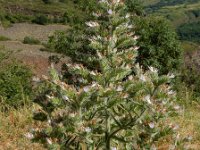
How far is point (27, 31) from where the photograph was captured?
35.8m

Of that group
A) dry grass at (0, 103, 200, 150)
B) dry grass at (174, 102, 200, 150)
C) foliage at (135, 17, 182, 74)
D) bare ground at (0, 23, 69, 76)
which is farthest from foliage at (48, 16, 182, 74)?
dry grass at (0, 103, 200, 150)

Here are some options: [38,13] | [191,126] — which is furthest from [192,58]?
[38,13]

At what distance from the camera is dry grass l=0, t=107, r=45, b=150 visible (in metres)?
6.29

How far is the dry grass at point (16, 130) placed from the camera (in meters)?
6.29

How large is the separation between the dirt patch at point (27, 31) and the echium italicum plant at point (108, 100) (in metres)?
28.8

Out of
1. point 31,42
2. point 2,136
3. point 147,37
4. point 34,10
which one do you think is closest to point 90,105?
point 2,136

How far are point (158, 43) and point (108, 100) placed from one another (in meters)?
15.1

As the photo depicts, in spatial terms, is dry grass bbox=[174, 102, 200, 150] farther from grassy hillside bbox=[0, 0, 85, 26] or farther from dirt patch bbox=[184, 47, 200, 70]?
dirt patch bbox=[184, 47, 200, 70]

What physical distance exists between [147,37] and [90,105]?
587 inches

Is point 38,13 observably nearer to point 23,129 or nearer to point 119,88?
point 23,129

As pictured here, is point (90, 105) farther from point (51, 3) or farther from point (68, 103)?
point (51, 3)

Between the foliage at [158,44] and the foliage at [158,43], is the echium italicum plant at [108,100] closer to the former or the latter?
the foliage at [158,44]

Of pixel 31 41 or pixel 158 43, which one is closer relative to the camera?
pixel 158 43

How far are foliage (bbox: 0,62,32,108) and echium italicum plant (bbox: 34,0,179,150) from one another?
750 centimetres
